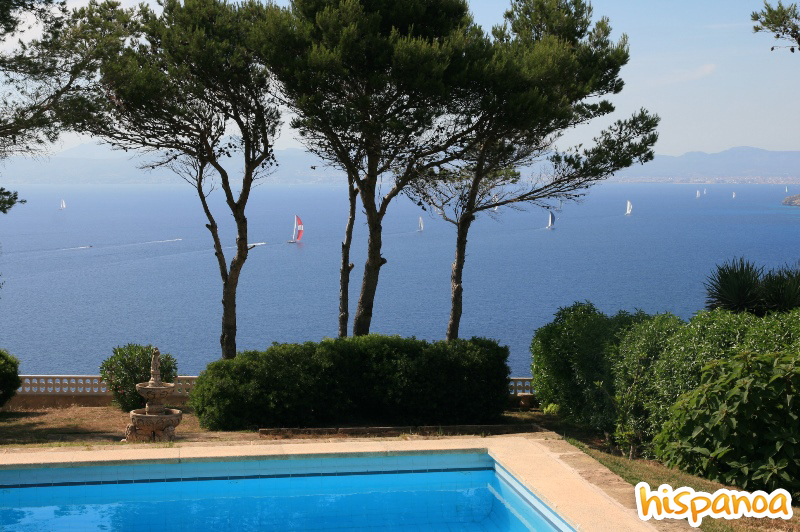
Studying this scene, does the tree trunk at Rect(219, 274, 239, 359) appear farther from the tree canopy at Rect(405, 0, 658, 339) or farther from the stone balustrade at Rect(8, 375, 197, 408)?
the tree canopy at Rect(405, 0, 658, 339)

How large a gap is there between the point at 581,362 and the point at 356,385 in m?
3.41

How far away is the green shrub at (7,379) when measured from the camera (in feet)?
50.7

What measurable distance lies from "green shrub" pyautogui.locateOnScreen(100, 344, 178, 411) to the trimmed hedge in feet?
8.56

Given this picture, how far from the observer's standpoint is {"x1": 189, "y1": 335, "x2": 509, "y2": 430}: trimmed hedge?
12250mm

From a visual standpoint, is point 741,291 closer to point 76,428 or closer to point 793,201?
point 76,428

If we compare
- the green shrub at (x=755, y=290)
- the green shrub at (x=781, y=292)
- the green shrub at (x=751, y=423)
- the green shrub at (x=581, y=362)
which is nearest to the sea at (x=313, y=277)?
the green shrub at (x=755, y=290)

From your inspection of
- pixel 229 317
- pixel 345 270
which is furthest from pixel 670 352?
pixel 229 317

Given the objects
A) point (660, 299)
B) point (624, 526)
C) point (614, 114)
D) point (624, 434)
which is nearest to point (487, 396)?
point (624, 434)

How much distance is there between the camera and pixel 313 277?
3088 inches

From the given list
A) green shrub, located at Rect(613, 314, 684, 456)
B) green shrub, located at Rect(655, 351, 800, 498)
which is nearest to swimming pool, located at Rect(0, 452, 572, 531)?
green shrub, located at Rect(655, 351, 800, 498)

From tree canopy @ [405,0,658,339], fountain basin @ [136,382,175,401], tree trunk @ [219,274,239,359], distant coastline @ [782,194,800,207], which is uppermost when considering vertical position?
distant coastline @ [782,194,800,207]

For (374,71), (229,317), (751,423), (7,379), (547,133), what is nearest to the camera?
(751,423)

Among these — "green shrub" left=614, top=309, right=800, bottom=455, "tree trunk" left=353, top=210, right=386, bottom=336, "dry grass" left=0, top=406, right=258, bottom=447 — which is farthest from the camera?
"tree trunk" left=353, top=210, right=386, bottom=336

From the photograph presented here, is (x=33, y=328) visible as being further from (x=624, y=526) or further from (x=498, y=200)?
(x=624, y=526)
